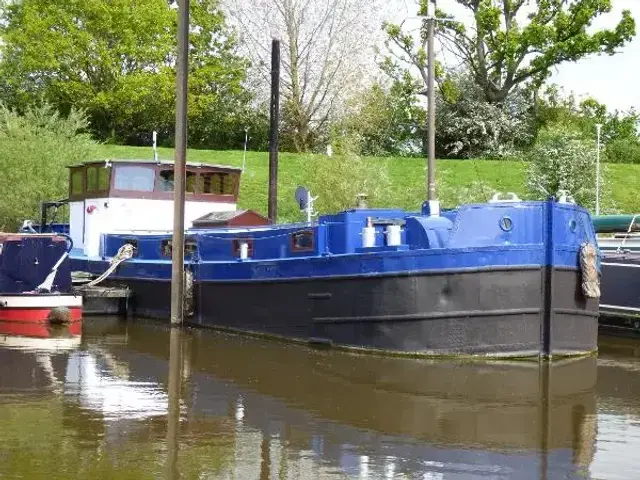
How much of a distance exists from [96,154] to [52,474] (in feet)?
80.4

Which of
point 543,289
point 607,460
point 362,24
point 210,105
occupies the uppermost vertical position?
point 362,24

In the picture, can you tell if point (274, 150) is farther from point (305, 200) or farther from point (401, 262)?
point (401, 262)

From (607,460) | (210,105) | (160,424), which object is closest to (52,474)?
(160,424)

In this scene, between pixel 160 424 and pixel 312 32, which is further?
pixel 312 32

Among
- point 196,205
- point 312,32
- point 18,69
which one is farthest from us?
point 18,69

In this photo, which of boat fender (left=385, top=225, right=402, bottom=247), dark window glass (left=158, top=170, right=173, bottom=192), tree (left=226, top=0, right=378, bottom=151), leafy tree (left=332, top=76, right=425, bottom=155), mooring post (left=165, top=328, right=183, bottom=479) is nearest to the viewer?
mooring post (left=165, top=328, right=183, bottom=479)

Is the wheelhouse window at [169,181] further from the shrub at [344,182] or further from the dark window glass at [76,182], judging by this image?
the shrub at [344,182]

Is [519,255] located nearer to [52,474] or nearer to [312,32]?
[52,474]

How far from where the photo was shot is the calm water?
7.35 m

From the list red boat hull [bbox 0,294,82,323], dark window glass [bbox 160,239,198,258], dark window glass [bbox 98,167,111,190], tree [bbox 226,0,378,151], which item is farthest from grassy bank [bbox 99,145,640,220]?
red boat hull [bbox 0,294,82,323]

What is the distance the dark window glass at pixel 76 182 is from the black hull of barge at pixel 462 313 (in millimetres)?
8046

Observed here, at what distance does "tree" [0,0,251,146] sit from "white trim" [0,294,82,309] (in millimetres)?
24066

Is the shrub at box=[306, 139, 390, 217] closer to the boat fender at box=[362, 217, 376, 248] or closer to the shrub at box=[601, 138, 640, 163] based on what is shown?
the boat fender at box=[362, 217, 376, 248]

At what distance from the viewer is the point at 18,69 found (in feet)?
134
